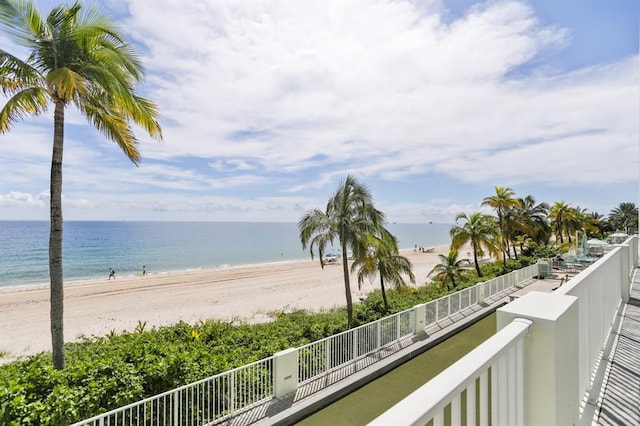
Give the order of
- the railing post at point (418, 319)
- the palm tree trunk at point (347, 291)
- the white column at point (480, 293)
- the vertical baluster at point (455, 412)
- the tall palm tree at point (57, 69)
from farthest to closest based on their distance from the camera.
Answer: the white column at point (480, 293) < the palm tree trunk at point (347, 291) < the railing post at point (418, 319) < the tall palm tree at point (57, 69) < the vertical baluster at point (455, 412)

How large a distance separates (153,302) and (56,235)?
1799 centimetres

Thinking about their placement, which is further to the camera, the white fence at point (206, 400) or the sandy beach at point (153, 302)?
the sandy beach at point (153, 302)

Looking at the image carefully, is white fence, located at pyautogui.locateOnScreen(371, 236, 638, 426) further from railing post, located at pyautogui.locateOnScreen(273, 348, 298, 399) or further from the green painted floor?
railing post, located at pyautogui.locateOnScreen(273, 348, 298, 399)

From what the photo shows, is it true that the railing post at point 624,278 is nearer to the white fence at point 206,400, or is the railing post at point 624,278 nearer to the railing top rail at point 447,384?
the railing top rail at point 447,384

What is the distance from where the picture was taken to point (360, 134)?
24969 millimetres

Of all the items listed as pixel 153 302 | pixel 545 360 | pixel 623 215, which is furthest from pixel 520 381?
pixel 623 215

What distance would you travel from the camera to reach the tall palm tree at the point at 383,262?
13180mm

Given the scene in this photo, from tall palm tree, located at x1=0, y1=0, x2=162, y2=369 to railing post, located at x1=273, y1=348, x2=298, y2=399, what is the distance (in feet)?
17.7

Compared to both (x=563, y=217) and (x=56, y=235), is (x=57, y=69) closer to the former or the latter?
(x=56, y=235)

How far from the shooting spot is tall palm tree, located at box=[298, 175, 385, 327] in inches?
504

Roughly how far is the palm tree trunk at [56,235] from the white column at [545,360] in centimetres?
964

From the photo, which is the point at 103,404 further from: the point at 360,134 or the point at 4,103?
the point at 360,134

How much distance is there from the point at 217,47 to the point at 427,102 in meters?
9.41

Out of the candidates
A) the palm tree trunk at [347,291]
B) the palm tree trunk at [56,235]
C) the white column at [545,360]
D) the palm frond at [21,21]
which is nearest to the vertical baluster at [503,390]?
the white column at [545,360]
